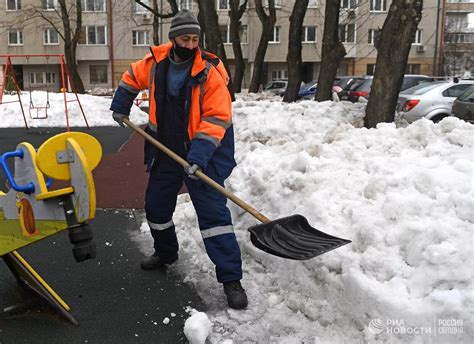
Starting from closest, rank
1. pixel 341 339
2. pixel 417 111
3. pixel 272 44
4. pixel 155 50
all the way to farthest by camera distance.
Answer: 1. pixel 341 339
2. pixel 155 50
3. pixel 417 111
4. pixel 272 44

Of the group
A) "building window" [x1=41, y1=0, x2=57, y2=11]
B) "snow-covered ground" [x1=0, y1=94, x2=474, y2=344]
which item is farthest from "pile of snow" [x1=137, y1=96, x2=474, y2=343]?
"building window" [x1=41, y1=0, x2=57, y2=11]

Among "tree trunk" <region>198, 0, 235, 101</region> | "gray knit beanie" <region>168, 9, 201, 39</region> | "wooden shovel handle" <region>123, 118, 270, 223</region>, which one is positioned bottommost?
"wooden shovel handle" <region>123, 118, 270, 223</region>

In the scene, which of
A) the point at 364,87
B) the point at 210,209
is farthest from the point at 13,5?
the point at 210,209

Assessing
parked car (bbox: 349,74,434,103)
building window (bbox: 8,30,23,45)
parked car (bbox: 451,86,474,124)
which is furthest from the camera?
building window (bbox: 8,30,23,45)

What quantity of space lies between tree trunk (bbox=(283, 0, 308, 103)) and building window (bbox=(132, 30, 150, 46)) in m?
29.0

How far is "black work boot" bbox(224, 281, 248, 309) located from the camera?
333cm

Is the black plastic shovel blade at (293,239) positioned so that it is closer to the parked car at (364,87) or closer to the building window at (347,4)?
the parked car at (364,87)

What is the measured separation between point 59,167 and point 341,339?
1.85 metres

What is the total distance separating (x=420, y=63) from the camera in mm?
41531

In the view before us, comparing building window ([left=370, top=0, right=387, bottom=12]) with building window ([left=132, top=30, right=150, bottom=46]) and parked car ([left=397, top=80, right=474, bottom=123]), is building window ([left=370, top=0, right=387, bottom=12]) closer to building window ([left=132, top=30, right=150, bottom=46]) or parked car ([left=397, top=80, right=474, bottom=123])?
building window ([left=132, top=30, right=150, bottom=46])

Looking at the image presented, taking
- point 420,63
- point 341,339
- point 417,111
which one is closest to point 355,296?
point 341,339

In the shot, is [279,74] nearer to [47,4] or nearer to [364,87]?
[47,4]

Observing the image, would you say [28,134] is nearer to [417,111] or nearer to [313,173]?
[417,111]

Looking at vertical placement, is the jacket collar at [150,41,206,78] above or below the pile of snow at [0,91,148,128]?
above
